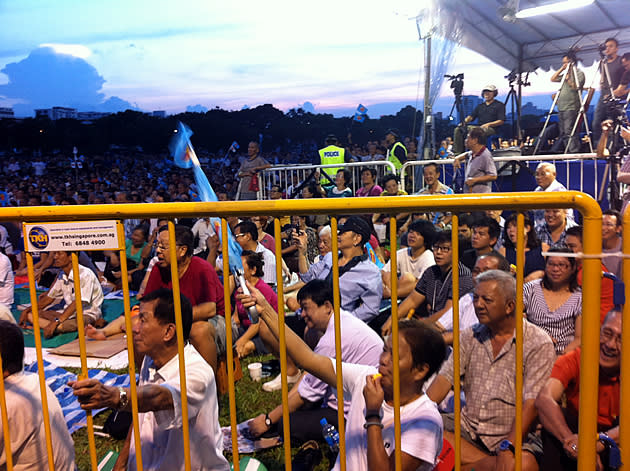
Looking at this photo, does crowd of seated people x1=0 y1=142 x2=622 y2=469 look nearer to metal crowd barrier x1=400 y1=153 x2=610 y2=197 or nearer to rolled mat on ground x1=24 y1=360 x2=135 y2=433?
rolled mat on ground x1=24 y1=360 x2=135 y2=433

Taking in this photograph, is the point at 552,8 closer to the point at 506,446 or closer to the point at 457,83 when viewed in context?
the point at 457,83

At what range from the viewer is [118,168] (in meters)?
27.4

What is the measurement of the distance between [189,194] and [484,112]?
6909 millimetres

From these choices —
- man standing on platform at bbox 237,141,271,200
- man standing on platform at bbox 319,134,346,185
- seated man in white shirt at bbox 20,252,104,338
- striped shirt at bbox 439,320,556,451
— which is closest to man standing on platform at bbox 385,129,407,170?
man standing on platform at bbox 319,134,346,185

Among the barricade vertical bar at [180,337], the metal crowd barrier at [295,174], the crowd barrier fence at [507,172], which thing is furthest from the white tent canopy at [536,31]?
the barricade vertical bar at [180,337]

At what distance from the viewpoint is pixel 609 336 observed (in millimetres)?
1831

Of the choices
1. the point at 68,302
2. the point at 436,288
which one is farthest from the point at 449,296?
the point at 68,302

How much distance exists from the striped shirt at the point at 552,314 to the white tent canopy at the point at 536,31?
8.13 metres

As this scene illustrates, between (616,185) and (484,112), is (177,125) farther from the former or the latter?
(484,112)

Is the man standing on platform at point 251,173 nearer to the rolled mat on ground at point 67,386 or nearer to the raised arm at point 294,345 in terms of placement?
the rolled mat on ground at point 67,386

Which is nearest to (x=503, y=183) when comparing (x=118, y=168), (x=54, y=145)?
(x=118, y=168)

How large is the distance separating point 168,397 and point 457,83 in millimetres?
10155

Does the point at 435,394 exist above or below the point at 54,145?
below

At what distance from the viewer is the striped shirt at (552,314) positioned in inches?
108
